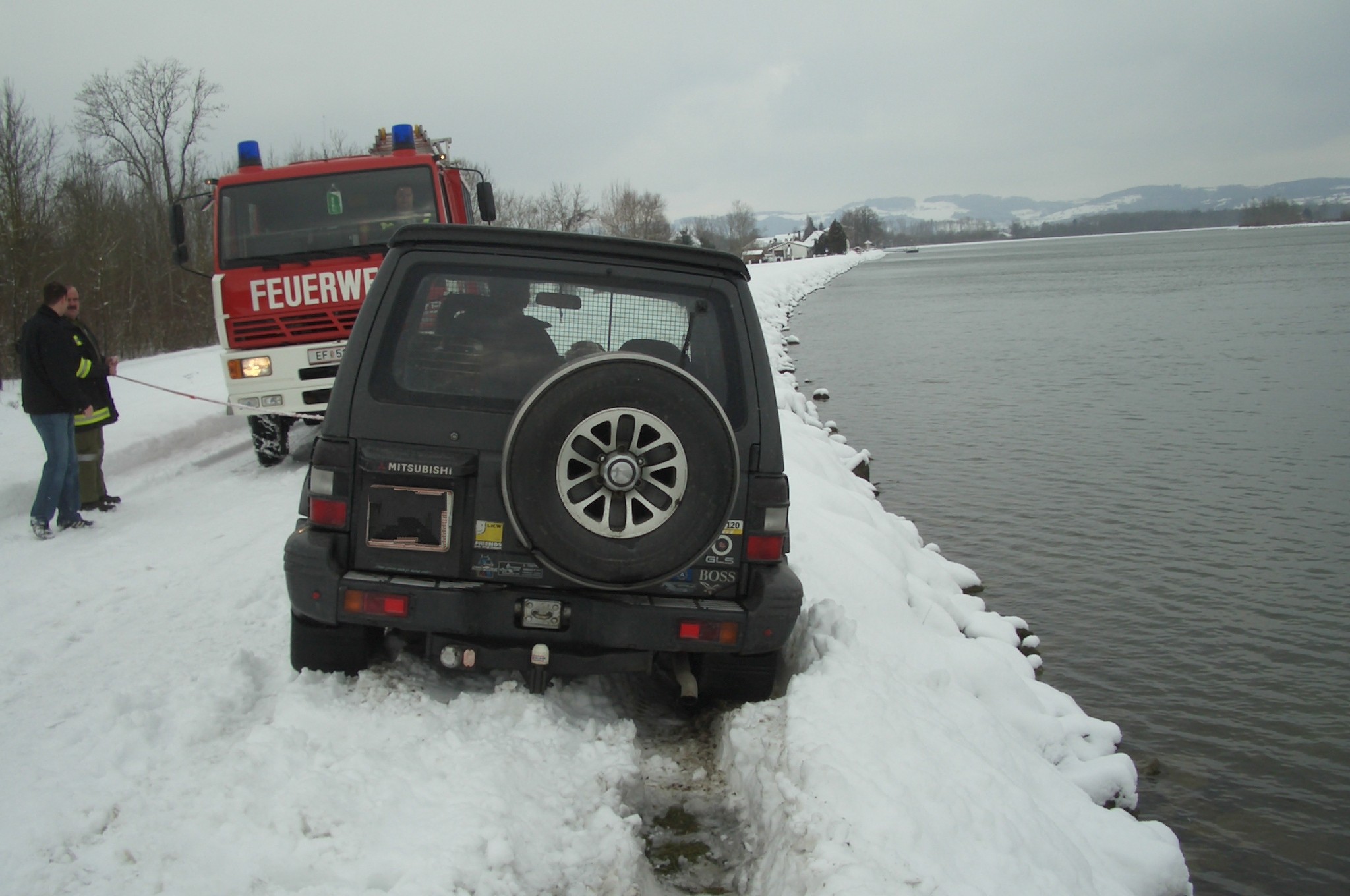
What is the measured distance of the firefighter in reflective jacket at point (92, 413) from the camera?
7906mm

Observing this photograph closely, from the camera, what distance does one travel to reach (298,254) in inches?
361

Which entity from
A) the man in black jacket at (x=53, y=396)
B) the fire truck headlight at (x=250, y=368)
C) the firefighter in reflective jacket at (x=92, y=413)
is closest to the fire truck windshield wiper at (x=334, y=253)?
the fire truck headlight at (x=250, y=368)

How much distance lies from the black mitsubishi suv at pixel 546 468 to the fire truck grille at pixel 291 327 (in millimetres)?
5288

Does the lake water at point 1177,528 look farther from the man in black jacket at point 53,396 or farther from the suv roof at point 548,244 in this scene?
the man in black jacket at point 53,396

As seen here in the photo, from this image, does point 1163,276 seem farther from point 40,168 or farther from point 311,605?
point 311,605

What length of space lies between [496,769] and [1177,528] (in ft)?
29.4

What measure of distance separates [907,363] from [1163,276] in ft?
134

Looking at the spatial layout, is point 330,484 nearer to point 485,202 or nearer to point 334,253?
point 334,253

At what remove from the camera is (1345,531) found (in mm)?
10242

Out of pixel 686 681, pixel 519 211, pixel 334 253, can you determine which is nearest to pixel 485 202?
pixel 334 253

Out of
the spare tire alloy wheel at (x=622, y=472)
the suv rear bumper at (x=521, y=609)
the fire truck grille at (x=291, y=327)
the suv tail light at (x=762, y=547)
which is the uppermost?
the fire truck grille at (x=291, y=327)

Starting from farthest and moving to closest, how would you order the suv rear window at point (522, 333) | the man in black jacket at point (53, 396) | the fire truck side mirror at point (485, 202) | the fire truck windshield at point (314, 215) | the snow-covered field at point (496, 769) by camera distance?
the fire truck side mirror at point (485, 202) < the fire truck windshield at point (314, 215) < the man in black jacket at point (53, 396) < the suv rear window at point (522, 333) < the snow-covered field at point (496, 769)

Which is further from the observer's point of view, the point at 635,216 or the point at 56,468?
the point at 635,216

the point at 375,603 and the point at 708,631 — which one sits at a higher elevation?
the point at 375,603
